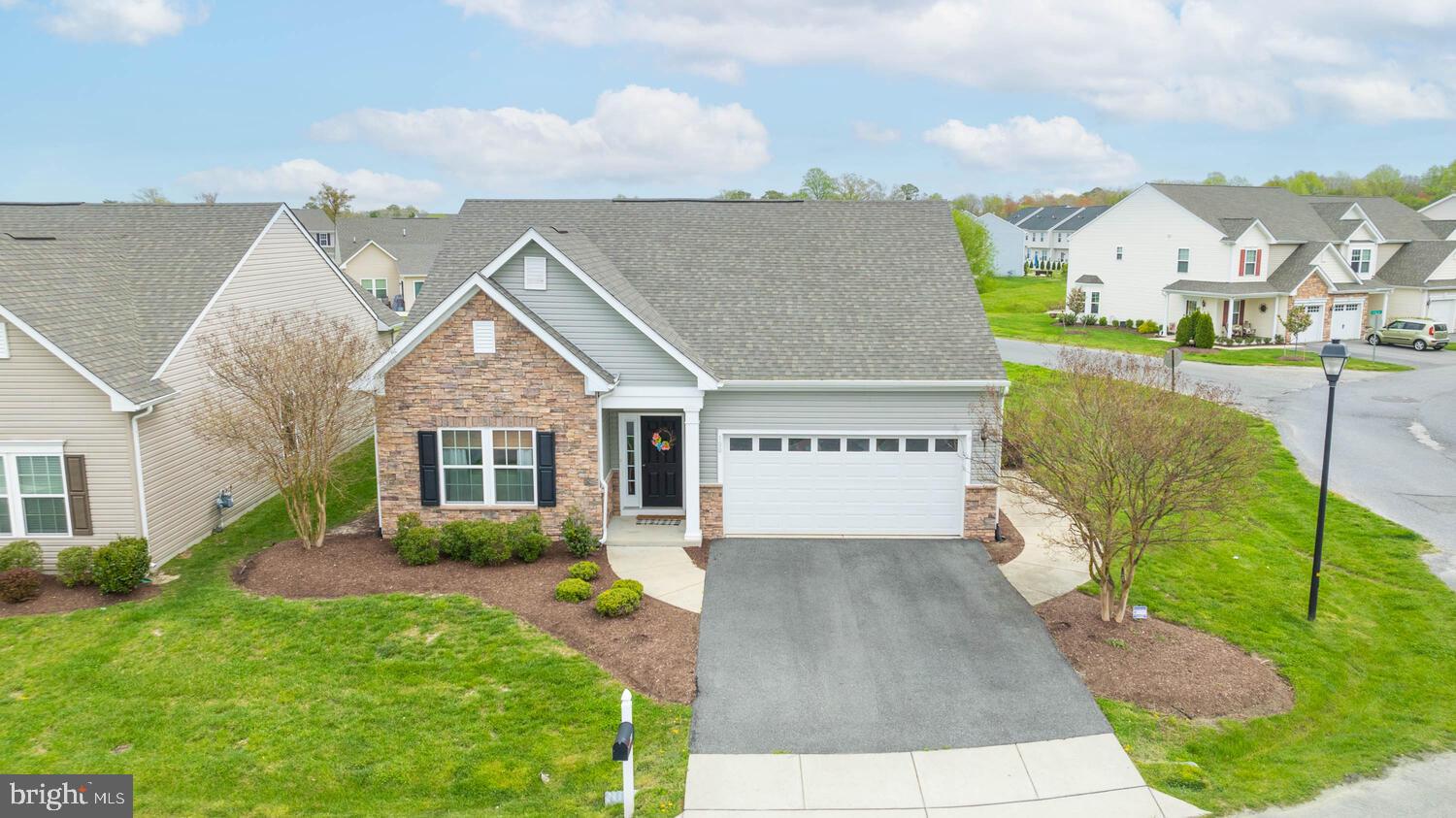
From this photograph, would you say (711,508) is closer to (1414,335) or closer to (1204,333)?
(1204,333)

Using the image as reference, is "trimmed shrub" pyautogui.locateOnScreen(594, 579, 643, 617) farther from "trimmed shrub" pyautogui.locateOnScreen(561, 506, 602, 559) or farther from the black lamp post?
the black lamp post

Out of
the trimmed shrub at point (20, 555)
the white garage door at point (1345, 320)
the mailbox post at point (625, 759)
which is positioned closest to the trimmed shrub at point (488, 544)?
the trimmed shrub at point (20, 555)

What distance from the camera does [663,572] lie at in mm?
15922

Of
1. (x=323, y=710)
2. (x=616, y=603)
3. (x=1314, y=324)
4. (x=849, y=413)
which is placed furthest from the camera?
(x=1314, y=324)

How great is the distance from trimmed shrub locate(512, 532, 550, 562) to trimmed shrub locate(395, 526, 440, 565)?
4.43ft

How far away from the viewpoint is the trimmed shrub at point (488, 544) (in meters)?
16.0

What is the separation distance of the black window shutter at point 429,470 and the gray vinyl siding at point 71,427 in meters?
4.63

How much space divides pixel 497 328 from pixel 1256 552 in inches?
567

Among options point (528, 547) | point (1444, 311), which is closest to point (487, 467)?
point (528, 547)

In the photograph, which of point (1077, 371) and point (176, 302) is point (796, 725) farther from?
point (176, 302)

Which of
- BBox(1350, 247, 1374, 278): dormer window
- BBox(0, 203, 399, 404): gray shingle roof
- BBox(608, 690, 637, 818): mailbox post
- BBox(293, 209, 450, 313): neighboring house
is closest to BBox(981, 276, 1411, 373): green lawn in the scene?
BBox(1350, 247, 1374, 278): dormer window

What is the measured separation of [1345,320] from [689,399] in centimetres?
4328

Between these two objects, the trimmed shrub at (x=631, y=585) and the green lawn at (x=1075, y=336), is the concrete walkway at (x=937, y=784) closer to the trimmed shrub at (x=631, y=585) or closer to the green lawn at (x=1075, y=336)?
the trimmed shrub at (x=631, y=585)

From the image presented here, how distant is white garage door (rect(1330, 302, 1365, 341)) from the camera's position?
45938 mm
